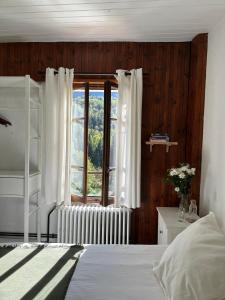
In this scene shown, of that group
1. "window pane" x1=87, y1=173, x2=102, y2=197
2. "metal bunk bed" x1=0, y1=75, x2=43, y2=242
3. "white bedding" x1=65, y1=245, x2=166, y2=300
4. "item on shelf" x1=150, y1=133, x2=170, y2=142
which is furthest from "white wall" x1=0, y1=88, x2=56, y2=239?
"white bedding" x1=65, y1=245, x2=166, y2=300

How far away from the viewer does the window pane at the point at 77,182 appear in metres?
3.11

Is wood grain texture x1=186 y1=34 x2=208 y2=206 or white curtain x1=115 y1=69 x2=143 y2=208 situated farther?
white curtain x1=115 y1=69 x2=143 y2=208

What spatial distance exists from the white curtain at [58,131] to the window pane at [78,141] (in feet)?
0.59

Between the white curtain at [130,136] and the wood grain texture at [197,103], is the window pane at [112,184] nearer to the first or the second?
the white curtain at [130,136]

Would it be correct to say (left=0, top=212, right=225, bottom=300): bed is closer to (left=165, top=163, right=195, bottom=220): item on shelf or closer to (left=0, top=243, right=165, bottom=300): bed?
(left=0, top=243, right=165, bottom=300): bed

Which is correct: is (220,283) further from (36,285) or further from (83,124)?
(83,124)

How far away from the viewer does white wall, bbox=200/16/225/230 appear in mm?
2152

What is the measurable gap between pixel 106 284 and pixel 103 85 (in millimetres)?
2180

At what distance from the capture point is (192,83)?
9.24 feet

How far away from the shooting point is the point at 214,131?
7.64 feet

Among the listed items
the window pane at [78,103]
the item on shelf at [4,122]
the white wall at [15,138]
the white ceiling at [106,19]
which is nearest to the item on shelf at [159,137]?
the window pane at [78,103]

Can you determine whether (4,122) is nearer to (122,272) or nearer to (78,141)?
(78,141)

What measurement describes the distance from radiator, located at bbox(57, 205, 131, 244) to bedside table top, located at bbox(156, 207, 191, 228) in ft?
1.33

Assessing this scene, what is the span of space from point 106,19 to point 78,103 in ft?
3.33
